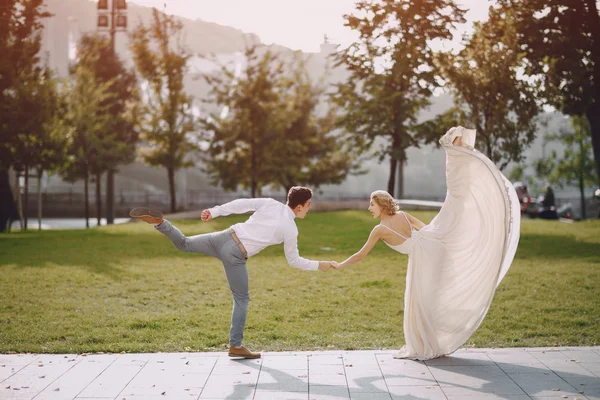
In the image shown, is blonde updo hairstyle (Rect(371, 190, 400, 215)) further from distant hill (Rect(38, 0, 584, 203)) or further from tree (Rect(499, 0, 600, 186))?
distant hill (Rect(38, 0, 584, 203))

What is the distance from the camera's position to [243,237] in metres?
8.27

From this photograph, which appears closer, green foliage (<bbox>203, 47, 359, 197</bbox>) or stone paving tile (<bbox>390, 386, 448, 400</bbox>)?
stone paving tile (<bbox>390, 386, 448, 400</bbox>)

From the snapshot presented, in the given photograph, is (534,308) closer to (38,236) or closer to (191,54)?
(38,236)

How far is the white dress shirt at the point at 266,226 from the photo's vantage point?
8.18 meters

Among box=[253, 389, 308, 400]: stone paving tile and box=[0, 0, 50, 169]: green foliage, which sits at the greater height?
box=[0, 0, 50, 169]: green foliage

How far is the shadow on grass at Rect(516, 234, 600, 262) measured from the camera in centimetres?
1772

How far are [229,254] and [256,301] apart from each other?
4319mm

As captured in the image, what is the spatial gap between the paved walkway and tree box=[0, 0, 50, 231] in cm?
1800

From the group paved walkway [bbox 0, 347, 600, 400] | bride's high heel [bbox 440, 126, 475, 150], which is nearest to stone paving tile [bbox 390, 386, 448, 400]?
paved walkway [bbox 0, 347, 600, 400]

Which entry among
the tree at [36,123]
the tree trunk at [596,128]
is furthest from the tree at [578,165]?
the tree at [36,123]

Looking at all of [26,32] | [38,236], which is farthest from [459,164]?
[26,32]

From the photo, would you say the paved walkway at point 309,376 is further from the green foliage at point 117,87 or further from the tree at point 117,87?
the green foliage at point 117,87

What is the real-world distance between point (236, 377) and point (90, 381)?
59.3 inches

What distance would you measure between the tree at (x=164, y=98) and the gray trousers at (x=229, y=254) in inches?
1042
